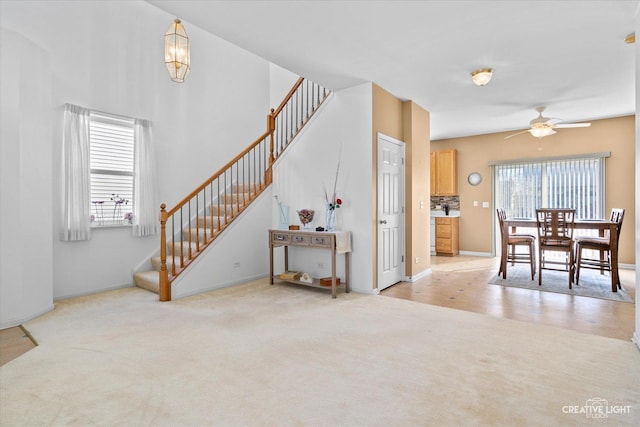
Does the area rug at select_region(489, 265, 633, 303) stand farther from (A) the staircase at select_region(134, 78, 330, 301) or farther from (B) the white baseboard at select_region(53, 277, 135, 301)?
(B) the white baseboard at select_region(53, 277, 135, 301)

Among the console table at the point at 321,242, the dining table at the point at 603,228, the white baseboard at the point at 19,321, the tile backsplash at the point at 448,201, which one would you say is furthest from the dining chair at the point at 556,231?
the white baseboard at the point at 19,321

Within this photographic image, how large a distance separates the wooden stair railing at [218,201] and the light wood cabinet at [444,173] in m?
3.58

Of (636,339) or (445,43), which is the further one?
(445,43)

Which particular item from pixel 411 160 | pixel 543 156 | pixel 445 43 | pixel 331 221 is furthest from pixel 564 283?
pixel 445 43

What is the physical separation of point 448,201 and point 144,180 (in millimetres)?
6632

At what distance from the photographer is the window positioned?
15.0ft

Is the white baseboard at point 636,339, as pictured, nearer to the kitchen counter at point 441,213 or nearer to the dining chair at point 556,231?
the dining chair at point 556,231

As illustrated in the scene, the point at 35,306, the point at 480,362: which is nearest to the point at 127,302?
the point at 35,306

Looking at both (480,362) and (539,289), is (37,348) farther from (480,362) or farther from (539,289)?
(539,289)

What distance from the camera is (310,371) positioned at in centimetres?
229

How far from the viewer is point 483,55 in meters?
3.58

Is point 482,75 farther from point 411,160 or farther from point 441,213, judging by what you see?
point 441,213

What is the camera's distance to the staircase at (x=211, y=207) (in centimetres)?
434

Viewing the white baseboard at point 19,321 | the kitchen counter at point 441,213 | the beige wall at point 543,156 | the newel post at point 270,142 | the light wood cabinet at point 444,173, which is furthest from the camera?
the kitchen counter at point 441,213
